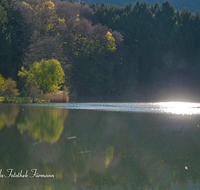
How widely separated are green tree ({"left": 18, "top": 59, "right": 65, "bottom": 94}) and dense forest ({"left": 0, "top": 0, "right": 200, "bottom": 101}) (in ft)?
17.6

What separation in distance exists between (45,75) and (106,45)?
30.6 meters

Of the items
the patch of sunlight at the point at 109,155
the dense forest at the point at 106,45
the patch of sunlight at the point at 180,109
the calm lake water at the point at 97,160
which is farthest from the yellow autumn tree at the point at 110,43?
the patch of sunlight at the point at 109,155

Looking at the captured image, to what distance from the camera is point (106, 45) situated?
290ft

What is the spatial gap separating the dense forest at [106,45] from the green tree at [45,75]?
17.6 ft

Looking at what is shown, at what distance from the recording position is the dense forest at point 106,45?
7106 centimetres

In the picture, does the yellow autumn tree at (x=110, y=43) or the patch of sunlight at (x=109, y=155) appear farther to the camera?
the yellow autumn tree at (x=110, y=43)

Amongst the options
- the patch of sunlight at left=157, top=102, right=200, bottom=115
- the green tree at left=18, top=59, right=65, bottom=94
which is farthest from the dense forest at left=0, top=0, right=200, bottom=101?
the patch of sunlight at left=157, top=102, right=200, bottom=115

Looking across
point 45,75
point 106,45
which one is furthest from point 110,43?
point 45,75

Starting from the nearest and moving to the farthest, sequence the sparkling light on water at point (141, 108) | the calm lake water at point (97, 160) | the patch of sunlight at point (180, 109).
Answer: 1. the calm lake water at point (97, 160)
2. the patch of sunlight at point (180, 109)
3. the sparkling light on water at point (141, 108)

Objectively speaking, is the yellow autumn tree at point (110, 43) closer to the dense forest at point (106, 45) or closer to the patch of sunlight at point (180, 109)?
the dense forest at point (106, 45)

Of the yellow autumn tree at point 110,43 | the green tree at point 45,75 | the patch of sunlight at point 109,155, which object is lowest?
the green tree at point 45,75

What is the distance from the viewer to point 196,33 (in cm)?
11806

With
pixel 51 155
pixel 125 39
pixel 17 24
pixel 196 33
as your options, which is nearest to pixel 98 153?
pixel 51 155

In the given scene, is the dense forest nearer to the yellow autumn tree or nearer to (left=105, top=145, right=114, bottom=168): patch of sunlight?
the yellow autumn tree
